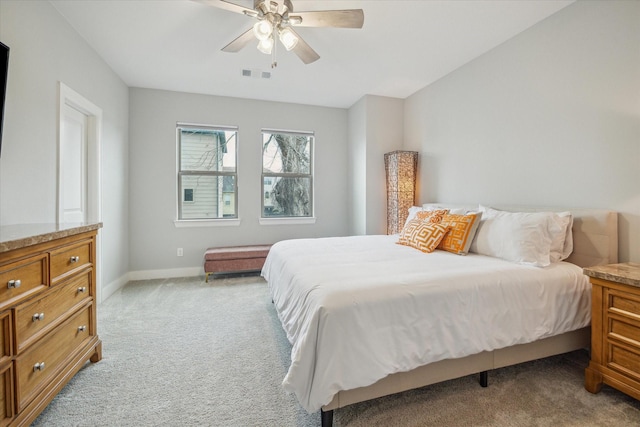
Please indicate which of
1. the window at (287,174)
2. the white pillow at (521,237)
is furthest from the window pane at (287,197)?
the white pillow at (521,237)

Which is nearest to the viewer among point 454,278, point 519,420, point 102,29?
point 519,420

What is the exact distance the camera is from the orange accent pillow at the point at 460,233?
2348mm

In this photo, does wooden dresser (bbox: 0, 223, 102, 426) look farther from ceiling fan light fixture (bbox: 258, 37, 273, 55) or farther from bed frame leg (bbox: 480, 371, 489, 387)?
bed frame leg (bbox: 480, 371, 489, 387)

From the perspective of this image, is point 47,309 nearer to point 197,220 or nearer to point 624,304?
point 197,220

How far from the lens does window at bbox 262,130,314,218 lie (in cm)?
458

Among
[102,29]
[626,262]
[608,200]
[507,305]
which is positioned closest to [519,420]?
[507,305]

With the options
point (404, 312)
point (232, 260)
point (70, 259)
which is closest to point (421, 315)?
point (404, 312)

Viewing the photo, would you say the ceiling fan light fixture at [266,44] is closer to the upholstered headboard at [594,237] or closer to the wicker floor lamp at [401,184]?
the wicker floor lamp at [401,184]

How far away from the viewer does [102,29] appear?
2.57 metres

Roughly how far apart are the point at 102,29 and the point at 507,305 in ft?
13.1

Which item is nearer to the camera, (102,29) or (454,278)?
(454,278)

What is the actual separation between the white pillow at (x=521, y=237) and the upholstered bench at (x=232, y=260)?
2832mm

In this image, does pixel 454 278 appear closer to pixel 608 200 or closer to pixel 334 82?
pixel 608 200

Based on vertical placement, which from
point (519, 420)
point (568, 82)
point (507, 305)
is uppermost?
point (568, 82)
